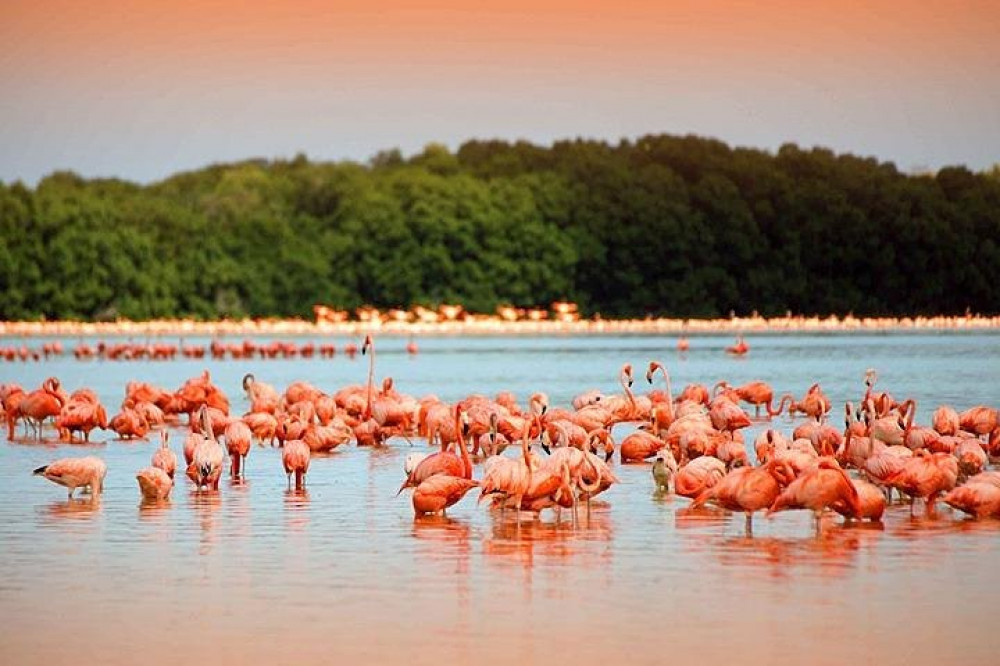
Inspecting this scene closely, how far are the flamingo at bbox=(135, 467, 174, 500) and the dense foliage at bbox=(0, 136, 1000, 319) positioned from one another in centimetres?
7283

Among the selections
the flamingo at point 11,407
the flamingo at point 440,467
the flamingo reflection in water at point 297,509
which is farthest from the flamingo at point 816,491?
the flamingo at point 11,407

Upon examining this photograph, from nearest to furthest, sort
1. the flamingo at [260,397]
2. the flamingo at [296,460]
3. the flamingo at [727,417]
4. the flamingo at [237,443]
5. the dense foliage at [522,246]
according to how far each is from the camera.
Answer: the flamingo at [296,460], the flamingo at [237,443], the flamingo at [727,417], the flamingo at [260,397], the dense foliage at [522,246]

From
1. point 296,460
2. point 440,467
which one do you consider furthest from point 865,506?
point 296,460

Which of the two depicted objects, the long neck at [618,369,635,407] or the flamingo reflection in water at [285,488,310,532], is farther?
the long neck at [618,369,635,407]

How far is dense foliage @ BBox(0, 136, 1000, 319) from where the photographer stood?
91.2 metres

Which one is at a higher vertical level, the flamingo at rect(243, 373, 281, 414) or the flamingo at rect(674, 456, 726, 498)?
the flamingo at rect(243, 373, 281, 414)

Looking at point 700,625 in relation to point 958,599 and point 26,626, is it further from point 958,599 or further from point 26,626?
point 26,626

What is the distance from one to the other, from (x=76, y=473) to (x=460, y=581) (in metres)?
5.78

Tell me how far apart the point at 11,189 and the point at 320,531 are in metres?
85.1

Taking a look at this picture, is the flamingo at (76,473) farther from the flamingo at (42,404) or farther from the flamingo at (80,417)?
the flamingo at (42,404)

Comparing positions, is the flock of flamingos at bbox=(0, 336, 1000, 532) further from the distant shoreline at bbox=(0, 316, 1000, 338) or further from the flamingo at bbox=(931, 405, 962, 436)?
the distant shoreline at bbox=(0, 316, 1000, 338)

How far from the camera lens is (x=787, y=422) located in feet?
89.6

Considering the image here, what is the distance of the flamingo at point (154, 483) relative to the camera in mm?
17594

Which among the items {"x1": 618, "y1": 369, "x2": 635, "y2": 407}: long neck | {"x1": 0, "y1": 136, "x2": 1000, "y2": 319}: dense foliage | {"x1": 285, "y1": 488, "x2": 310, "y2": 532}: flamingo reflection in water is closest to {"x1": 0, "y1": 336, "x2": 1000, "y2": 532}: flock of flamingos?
{"x1": 618, "y1": 369, "x2": 635, "y2": 407}: long neck
